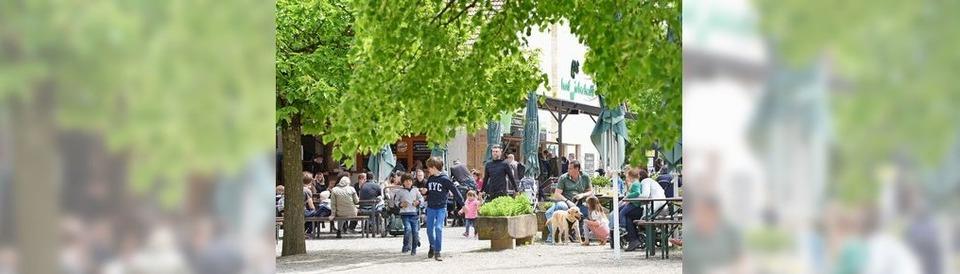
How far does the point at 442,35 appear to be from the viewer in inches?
430

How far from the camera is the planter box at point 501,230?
65.1ft

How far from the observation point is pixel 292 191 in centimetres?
1866

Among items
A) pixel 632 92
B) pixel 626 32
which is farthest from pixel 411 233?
pixel 626 32

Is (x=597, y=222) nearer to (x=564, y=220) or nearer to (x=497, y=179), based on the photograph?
(x=564, y=220)

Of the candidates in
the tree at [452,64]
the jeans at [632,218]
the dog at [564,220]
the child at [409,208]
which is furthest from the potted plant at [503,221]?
the tree at [452,64]

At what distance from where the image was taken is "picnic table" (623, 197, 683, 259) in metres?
17.5

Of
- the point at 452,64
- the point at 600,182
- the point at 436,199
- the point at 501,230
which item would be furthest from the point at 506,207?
the point at 600,182

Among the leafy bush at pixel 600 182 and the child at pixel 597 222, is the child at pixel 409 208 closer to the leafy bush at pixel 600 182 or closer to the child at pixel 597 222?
the child at pixel 597 222

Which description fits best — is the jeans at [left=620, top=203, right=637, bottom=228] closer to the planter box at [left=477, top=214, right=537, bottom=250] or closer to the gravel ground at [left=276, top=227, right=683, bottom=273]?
the gravel ground at [left=276, top=227, right=683, bottom=273]
